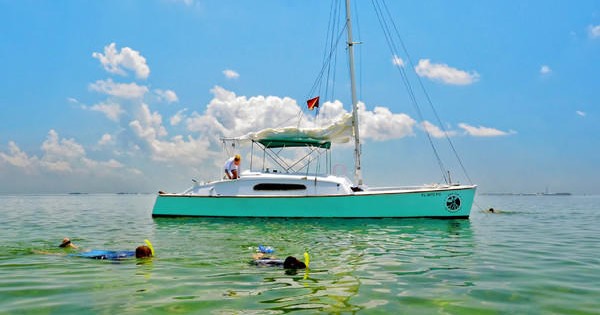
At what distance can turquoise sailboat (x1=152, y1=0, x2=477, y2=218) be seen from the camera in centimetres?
1744

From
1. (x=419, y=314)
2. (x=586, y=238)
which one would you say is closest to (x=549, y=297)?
(x=419, y=314)

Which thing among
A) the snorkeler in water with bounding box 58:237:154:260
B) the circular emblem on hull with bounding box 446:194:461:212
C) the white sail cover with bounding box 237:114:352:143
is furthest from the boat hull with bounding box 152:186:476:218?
the snorkeler in water with bounding box 58:237:154:260

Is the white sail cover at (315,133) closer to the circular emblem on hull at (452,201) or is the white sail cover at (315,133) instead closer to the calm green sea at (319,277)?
the circular emblem on hull at (452,201)

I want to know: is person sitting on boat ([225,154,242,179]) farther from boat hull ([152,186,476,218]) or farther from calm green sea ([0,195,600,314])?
calm green sea ([0,195,600,314])

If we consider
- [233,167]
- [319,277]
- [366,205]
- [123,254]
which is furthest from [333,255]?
[233,167]

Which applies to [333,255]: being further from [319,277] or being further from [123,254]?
[123,254]

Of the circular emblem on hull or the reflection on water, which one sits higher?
the circular emblem on hull

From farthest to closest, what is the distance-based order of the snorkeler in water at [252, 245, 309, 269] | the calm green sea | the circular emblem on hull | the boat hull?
the circular emblem on hull
the boat hull
the snorkeler in water at [252, 245, 309, 269]
the calm green sea

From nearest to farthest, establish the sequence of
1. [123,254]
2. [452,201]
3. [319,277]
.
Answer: [319,277], [123,254], [452,201]

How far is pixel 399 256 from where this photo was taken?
8914 mm

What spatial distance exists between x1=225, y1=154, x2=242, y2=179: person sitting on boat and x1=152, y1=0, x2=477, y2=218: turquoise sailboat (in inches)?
14.2

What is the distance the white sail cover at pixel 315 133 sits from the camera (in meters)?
19.6

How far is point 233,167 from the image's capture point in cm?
1916

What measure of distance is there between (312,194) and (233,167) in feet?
12.8
